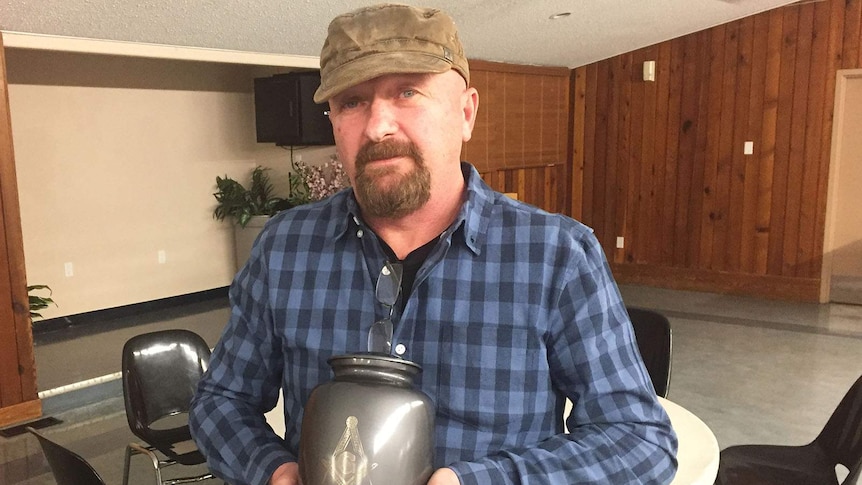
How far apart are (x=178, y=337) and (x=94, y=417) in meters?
1.78

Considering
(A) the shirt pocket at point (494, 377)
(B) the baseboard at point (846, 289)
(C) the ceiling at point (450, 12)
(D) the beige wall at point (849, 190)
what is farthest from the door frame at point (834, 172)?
(A) the shirt pocket at point (494, 377)

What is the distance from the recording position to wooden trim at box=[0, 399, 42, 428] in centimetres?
368

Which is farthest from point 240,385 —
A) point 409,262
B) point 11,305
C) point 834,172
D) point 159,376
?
point 834,172

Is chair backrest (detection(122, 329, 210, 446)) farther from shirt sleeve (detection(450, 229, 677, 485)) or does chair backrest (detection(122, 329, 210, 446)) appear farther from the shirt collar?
shirt sleeve (detection(450, 229, 677, 485))

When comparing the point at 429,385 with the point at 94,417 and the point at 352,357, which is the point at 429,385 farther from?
the point at 94,417

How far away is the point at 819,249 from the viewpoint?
599 cm

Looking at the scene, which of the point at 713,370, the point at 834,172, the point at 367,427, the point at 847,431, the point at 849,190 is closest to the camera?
the point at 367,427

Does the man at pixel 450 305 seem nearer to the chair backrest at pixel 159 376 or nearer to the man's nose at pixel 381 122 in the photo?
the man's nose at pixel 381 122

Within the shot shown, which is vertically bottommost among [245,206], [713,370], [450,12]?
[713,370]

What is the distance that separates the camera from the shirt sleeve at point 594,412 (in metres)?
0.96

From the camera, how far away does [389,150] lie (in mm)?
1016

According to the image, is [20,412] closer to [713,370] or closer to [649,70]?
[713,370]

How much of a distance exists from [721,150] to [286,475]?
20.5 ft

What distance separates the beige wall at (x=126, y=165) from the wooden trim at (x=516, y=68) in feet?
5.23
